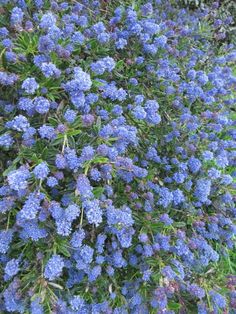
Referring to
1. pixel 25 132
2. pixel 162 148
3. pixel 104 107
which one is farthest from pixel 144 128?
pixel 25 132

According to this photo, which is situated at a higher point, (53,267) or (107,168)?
(107,168)

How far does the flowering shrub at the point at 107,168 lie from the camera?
2305 millimetres

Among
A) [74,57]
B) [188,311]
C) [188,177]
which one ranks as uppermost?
[74,57]

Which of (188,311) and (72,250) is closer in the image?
(72,250)

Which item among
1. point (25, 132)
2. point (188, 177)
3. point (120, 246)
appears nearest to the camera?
point (25, 132)

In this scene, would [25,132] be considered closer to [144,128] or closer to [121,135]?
[121,135]

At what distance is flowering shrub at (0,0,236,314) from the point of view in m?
2.30

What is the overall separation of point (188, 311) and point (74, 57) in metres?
1.77

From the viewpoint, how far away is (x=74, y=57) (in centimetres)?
268

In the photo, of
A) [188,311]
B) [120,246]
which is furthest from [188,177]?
[188,311]

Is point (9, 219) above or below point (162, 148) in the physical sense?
below

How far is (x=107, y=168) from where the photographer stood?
2.31 meters

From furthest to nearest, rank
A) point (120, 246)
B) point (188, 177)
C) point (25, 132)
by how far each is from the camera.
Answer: point (188, 177) → point (120, 246) → point (25, 132)

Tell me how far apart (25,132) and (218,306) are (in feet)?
5.25
